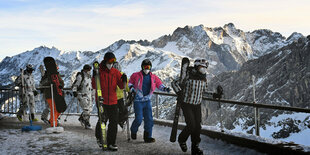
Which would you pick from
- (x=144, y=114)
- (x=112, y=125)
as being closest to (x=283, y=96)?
(x=144, y=114)

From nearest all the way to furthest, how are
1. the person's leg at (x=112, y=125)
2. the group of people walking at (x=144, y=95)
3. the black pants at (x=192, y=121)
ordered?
the black pants at (x=192, y=121) → the group of people walking at (x=144, y=95) → the person's leg at (x=112, y=125)

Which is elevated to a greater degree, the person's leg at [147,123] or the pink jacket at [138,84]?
the pink jacket at [138,84]

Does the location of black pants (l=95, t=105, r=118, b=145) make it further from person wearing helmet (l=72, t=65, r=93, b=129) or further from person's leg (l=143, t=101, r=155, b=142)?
person wearing helmet (l=72, t=65, r=93, b=129)

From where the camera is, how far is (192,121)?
628cm

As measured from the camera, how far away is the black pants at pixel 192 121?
20.5ft

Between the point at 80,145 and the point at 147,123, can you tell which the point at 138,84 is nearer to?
the point at 147,123

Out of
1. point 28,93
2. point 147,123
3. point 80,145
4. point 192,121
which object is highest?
point 28,93

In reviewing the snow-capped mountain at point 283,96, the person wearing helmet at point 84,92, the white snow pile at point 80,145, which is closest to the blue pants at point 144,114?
the white snow pile at point 80,145

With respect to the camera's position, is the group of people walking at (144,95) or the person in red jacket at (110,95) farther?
the person in red jacket at (110,95)

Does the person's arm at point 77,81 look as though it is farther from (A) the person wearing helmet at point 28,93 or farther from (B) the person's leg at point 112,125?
(B) the person's leg at point 112,125

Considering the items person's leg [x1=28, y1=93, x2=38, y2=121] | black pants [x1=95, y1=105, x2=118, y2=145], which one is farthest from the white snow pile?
person's leg [x1=28, y1=93, x2=38, y2=121]

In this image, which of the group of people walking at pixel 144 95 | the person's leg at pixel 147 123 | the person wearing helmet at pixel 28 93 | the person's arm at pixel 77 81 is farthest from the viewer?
the person wearing helmet at pixel 28 93

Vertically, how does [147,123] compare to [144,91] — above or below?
below

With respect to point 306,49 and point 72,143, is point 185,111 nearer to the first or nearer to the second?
point 72,143
